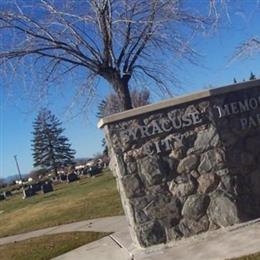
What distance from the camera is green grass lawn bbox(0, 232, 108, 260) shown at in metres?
9.31

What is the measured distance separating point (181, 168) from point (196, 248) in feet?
3.88

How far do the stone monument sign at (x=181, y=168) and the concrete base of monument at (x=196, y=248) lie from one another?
16 centimetres

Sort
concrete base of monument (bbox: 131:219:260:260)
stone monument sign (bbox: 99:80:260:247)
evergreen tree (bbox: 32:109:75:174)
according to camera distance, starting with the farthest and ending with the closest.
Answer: evergreen tree (bbox: 32:109:75:174) → stone monument sign (bbox: 99:80:260:247) → concrete base of monument (bbox: 131:219:260:260)

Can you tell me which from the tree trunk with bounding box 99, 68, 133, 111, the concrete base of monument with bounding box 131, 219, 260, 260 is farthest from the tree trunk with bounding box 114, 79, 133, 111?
the concrete base of monument with bounding box 131, 219, 260, 260

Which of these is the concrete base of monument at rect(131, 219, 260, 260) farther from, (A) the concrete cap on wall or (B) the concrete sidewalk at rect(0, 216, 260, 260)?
(A) the concrete cap on wall

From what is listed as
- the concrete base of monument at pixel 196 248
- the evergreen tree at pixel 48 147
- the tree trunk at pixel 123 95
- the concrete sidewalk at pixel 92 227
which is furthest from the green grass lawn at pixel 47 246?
the evergreen tree at pixel 48 147

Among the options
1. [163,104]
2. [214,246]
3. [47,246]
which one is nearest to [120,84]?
[163,104]

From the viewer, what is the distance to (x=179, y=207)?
7.61 meters

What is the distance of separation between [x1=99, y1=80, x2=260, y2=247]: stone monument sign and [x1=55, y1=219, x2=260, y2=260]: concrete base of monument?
6.1 inches

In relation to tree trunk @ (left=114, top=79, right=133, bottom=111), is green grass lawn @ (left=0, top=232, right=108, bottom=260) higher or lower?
lower

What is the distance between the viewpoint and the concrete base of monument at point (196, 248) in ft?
21.3

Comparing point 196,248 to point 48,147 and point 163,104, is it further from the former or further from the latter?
point 48,147

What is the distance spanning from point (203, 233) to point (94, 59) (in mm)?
4317

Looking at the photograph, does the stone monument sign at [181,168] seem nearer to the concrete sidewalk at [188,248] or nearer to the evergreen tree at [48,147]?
the concrete sidewalk at [188,248]
